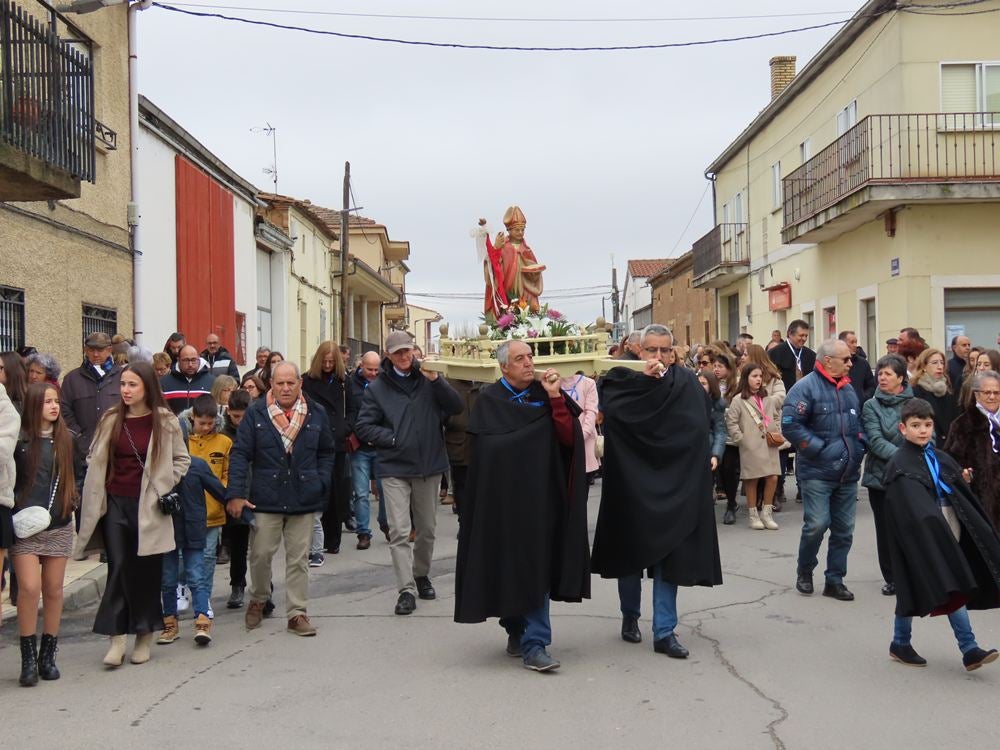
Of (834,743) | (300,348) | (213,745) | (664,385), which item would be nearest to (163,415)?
(213,745)

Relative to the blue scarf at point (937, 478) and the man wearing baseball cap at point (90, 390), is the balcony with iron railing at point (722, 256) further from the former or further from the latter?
the blue scarf at point (937, 478)

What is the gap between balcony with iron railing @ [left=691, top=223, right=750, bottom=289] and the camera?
108 feet

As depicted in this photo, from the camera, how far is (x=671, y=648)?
6.62 m

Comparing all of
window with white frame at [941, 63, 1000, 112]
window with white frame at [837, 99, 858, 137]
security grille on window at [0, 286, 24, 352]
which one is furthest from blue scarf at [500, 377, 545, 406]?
window with white frame at [837, 99, 858, 137]

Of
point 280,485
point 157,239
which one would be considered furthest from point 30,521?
point 157,239

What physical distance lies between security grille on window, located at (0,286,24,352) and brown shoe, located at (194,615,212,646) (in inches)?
224

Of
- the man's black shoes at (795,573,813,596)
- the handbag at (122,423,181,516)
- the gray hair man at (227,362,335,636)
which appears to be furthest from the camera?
the man's black shoes at (795,573,813,596)

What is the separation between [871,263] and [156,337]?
1350cm

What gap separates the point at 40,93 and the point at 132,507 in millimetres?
5759

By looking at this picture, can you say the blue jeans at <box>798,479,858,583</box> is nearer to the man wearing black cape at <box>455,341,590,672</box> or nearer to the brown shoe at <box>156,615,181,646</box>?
the man wearing black cape at <box>455,341,590,672</box>

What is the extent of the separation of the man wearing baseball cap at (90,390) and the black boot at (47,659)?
11.6 ft

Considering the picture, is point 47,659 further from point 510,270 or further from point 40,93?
point 510,270

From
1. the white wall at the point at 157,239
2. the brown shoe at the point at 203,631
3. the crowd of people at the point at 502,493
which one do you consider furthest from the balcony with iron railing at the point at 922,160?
the brown shoe at the point at 203,631

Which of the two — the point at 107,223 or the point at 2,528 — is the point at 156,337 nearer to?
the point at 107,223
